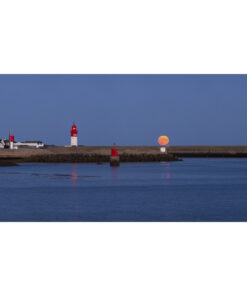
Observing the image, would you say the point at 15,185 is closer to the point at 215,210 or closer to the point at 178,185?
the point at 178,185

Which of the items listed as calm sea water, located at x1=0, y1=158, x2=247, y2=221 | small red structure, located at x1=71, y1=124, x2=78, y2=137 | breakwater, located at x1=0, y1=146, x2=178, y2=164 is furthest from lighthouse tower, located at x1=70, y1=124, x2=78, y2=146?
calm sea water, located at x1=0, y1=158, x2=247, y2=221

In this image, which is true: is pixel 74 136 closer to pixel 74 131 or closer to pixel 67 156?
pixel 74 131

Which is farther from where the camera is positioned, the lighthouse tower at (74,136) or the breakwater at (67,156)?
the lighthouse tower at (74,136)

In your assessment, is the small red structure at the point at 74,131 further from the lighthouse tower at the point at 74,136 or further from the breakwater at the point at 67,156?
the breakwater at the point at 67,156

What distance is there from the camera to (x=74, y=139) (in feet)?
124

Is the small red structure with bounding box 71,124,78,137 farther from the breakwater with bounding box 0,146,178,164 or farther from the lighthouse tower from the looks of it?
the breakwater with bounding box 0,146,178,164

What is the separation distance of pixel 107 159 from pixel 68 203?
879 inches

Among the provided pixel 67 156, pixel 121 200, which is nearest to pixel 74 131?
pixel 67 156

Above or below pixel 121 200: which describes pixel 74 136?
above

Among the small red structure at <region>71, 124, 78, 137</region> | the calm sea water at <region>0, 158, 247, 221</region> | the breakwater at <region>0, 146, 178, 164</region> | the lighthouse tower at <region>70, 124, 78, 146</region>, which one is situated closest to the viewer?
the calm sea water at <region>0, 158, 247, 221</region>

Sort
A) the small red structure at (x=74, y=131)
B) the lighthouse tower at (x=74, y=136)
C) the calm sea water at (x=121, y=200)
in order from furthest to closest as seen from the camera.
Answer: the lighthouse tower at (x=74, y=136) → the small red structure at (x=74, y=131) → the calm sea water at (x=121, y=200)

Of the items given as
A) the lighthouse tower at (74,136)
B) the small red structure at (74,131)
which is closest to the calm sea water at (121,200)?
the small red structure at (74,131)

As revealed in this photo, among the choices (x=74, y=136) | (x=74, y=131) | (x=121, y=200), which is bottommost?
(x=121, y=200)


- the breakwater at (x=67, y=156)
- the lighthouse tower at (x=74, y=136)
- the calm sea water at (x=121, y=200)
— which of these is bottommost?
the calm sea water at (x=121, y=200)
